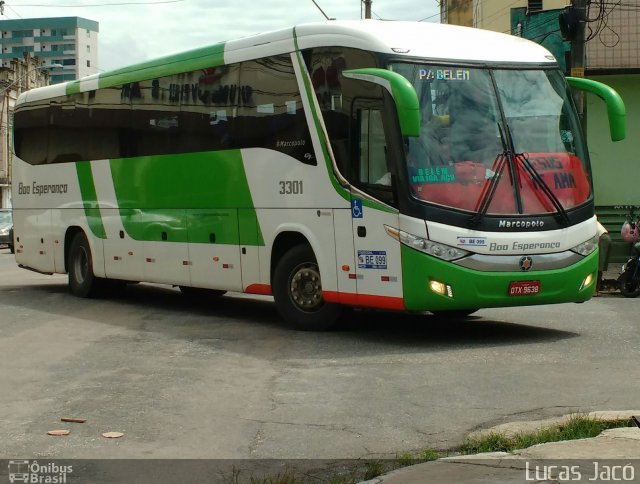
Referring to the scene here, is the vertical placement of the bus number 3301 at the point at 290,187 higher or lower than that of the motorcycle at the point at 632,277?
higher

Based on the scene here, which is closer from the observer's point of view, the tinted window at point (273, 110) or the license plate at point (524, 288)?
the license plate at point (524, 288)

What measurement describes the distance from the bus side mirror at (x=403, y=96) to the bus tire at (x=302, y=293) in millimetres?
2357

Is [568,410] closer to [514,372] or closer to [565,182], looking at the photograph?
[514,372]

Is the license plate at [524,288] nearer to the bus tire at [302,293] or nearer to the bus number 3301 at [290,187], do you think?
the bus tire at [302,293]

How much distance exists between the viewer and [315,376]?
10.2 m

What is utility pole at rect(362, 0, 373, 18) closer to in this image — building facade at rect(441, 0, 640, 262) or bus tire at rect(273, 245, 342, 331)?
building facade at rect(441, 0, 640, 262)

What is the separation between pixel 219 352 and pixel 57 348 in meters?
1.76

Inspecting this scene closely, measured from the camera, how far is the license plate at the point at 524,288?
12.1m

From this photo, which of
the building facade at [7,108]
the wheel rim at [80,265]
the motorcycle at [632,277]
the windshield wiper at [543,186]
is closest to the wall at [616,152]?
the motorcycle at [632,277]

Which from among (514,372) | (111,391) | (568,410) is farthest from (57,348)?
(568,410)

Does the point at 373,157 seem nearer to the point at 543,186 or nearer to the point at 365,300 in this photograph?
the point at 365,300

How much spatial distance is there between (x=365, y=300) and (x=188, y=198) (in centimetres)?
400

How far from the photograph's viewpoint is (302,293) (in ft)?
44.4

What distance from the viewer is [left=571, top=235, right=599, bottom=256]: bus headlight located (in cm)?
1256
